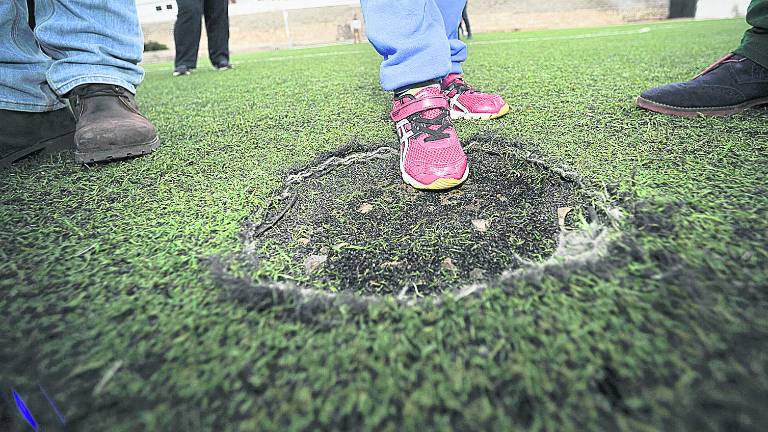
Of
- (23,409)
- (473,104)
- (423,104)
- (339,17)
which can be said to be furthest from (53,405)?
(339,17)

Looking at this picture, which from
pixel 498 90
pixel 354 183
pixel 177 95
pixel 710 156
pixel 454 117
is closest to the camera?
pixel 710 156

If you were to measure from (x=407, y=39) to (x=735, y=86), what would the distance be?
120 cm

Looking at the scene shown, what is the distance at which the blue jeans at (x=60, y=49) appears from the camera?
4.54 ft

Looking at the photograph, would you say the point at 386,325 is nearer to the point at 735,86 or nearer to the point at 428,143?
the point at 428,143

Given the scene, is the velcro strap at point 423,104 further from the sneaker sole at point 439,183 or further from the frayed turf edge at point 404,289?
the frayed turf edge at point 404,289

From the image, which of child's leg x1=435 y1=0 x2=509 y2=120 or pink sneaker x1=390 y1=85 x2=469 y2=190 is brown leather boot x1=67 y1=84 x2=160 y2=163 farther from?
child's leg x1=435 y1=0 x2=509 y2=120

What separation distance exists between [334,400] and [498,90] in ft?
6.87

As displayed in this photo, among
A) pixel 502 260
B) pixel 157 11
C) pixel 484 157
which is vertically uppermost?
pixel 157 11

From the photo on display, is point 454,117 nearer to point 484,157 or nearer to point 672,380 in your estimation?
point 484,157

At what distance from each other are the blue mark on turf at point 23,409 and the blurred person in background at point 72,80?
3.28 ft

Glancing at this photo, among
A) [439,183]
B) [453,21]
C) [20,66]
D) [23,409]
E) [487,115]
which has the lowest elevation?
[23,409]

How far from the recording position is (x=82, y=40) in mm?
1404

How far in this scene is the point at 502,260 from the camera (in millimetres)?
897

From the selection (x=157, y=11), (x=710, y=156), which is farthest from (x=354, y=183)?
(x=157, y=11)
